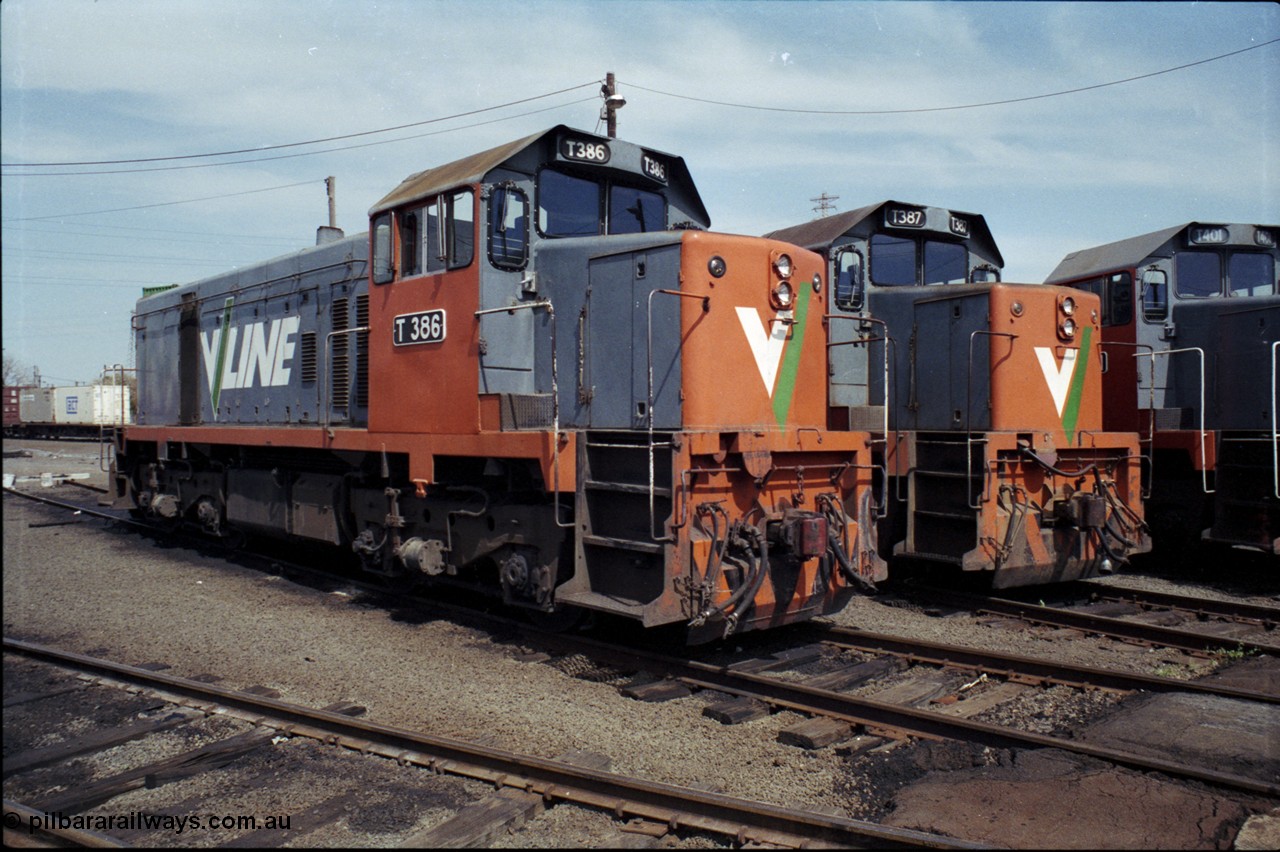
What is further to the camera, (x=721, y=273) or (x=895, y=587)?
(x=895, y=587)

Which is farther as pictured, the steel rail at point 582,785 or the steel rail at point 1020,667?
the steel rail at point 1020,667

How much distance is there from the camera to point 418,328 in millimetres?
7348

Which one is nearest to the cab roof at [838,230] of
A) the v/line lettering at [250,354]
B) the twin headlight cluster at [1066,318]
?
the twin headlight cluster at [1066,318]

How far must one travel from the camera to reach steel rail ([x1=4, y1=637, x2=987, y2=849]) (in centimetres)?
378

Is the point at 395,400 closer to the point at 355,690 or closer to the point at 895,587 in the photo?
the point at 355,690

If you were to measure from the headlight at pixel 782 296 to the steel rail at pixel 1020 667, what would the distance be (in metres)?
2.63

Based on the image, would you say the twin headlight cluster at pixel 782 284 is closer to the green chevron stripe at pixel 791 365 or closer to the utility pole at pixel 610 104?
the green chevron stripe at pixel 791 365

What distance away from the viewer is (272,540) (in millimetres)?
11867

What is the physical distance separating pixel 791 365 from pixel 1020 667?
8.74ft

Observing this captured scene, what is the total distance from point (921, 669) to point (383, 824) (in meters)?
3.99

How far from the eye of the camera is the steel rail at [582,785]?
378 cm

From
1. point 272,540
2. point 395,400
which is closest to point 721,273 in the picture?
point 395,400

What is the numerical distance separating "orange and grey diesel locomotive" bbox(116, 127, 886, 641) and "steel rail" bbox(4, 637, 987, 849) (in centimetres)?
140

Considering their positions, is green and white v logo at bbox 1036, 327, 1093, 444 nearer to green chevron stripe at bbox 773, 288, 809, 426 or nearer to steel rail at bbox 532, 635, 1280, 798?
green chevron stripe at bbox 773, 288, 809, 426
